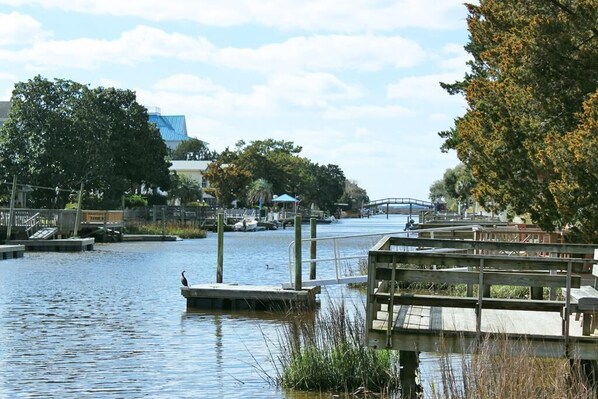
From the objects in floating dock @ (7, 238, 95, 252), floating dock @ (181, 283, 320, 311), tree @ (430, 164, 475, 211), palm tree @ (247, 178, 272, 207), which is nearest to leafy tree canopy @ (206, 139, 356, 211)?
palm tree @ (247, 178, 272, 207)

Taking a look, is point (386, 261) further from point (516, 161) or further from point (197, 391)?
point (516, 161)

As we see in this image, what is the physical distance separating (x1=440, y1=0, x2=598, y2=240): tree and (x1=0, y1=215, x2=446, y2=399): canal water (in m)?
5.25

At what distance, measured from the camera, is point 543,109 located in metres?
23.5

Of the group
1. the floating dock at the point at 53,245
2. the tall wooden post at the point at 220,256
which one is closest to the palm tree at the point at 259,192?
the floating dock at the point at 53,245

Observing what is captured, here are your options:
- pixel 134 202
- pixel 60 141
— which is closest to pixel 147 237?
pixel 60 141

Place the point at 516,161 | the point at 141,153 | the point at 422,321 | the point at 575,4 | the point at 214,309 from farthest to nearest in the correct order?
the point at 141,153 < the point at 214,309 < the point at 516,161 < the point at 575,4 < the point at 422,321

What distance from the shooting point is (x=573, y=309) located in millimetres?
11797

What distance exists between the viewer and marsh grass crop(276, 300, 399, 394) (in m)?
14.5

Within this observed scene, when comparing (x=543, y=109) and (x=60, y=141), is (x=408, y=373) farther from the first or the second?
(x=60, y=141)

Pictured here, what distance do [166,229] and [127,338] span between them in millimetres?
64293

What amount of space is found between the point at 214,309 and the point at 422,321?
1491cm

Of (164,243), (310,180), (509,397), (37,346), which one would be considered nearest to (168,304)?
(37,346)

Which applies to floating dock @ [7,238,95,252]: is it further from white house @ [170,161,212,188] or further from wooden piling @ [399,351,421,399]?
white house @ [170,161,212,188]

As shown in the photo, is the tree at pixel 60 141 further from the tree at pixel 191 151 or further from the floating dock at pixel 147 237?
the tree at pixel 191 151
